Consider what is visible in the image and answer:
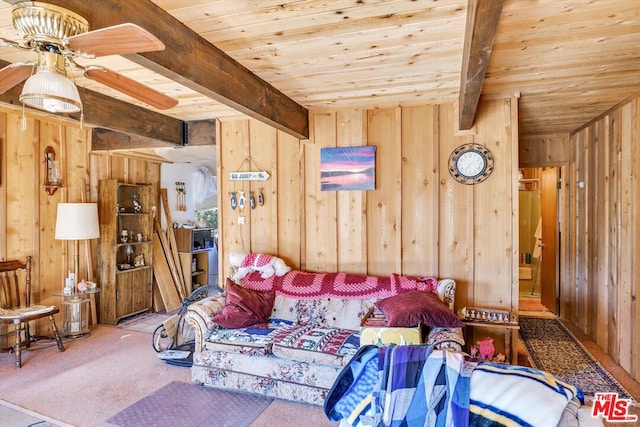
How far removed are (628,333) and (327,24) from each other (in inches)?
143

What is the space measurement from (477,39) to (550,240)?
507 centimetres

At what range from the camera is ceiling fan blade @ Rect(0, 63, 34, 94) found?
178 centimetres

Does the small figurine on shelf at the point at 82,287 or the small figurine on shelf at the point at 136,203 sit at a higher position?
the small figurine on shelf at the point at 136,203

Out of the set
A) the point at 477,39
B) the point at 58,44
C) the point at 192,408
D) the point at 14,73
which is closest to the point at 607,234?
the point at 477,39

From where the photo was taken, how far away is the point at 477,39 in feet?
5.63

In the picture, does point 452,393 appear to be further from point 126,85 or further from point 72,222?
point 72,222

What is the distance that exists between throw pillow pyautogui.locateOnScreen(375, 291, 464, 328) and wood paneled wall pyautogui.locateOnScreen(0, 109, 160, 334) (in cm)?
399

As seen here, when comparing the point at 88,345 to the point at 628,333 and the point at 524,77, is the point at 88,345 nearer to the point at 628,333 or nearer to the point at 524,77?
the point at 524,77

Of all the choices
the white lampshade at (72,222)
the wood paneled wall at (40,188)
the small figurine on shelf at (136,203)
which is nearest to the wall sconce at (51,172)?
the wood paneled wall at (40,188)

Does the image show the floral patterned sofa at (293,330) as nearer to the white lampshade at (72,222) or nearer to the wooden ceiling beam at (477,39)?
the wooden ceiling beam at (477,39)

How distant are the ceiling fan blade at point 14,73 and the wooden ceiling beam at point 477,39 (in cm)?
197

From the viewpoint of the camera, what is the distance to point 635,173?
3.28m

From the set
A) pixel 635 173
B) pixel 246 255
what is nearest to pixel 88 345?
pixel 246 255

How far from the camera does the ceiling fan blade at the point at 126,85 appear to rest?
6.04 feet
